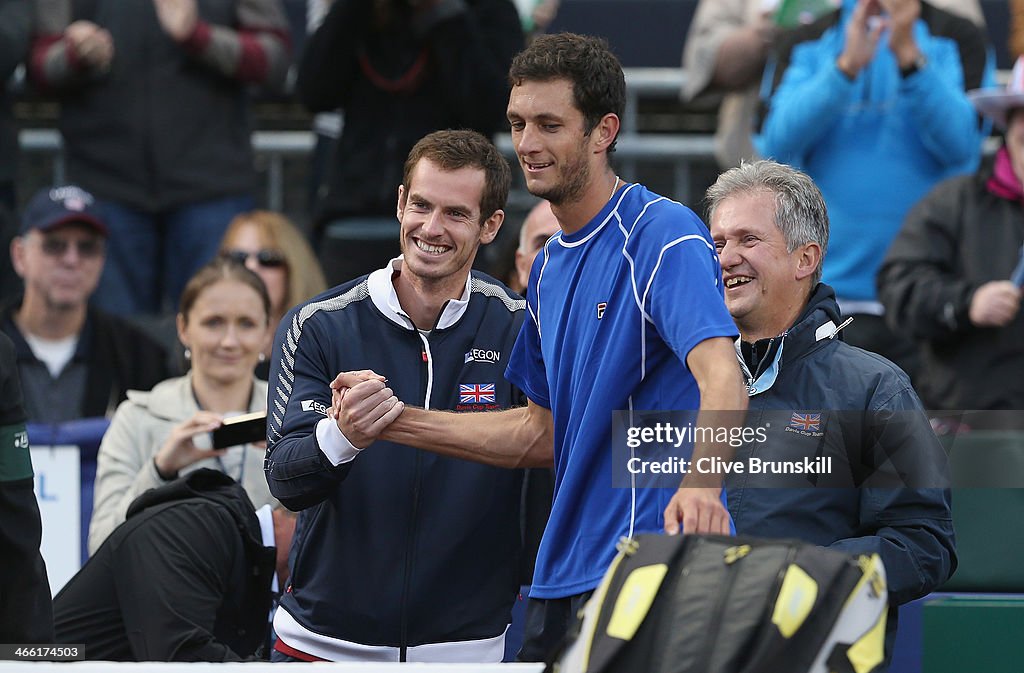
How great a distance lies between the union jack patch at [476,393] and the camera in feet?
14.7

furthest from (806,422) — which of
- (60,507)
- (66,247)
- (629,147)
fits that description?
(629,147)

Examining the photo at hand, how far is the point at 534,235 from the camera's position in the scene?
18.5ft

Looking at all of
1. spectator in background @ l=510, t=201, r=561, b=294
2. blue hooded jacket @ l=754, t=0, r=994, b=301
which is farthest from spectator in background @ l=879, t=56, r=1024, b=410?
spectator in background @ l=510, t=201, r=561, b=294

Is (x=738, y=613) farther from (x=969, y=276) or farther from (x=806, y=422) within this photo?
(x=969, y=276)

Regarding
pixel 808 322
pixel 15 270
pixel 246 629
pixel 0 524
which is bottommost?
pixel 246 629

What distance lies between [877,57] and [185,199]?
3158 mm

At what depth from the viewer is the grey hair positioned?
174 inches

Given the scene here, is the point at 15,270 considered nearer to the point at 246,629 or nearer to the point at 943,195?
the point at 246,629

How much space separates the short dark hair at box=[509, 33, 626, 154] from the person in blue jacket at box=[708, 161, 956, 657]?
26.5 inches

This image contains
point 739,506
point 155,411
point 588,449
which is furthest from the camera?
point 155,411

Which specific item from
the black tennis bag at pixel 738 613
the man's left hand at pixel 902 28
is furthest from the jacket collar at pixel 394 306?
the man's left hand at pixel 902 28

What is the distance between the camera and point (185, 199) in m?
7.56

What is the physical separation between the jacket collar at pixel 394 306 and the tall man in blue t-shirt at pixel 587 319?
435 millimetres

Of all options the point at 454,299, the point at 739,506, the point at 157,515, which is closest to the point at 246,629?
the point at 157,515
